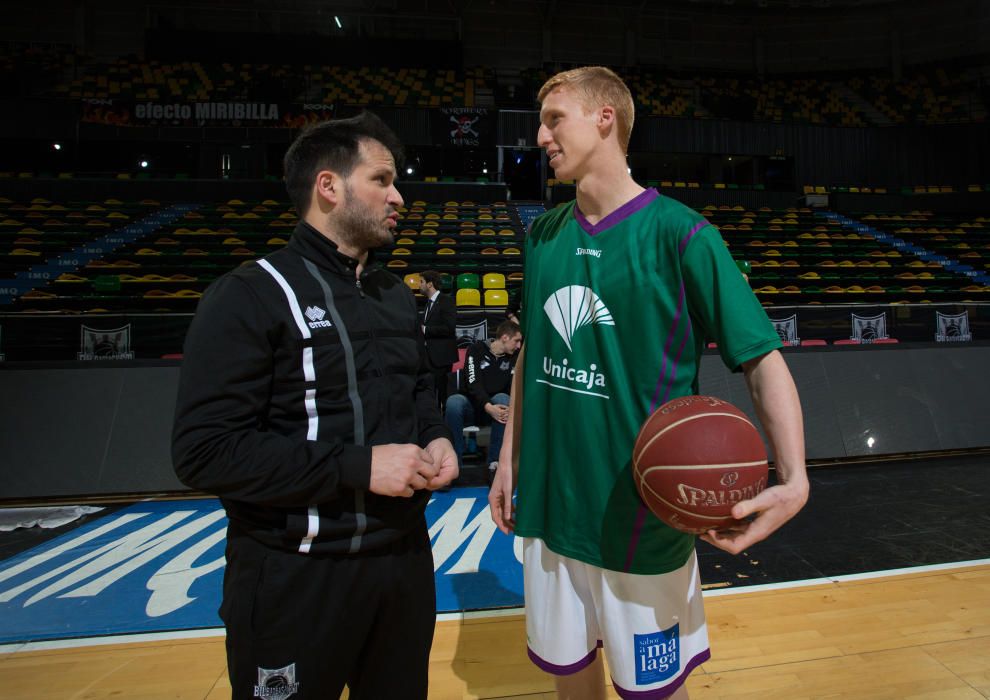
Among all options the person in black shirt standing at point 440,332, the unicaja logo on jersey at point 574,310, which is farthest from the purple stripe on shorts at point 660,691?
the person in black shirt standing at point 440,332

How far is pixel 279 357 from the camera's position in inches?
49.8

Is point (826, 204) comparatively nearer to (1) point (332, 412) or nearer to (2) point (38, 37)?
(1) point (332, 412)

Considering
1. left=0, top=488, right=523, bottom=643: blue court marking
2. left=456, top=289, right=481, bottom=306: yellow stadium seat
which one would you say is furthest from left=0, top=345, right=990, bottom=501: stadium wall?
left=456, top=289, right=481, bottom=306: yellow stadium seat

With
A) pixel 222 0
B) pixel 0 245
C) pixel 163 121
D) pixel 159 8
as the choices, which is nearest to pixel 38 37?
pixel 159 8

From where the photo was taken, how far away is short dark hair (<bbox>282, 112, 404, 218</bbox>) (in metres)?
1.39

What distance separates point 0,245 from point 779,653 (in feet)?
54.0

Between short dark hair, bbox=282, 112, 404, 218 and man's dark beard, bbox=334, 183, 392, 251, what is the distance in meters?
0.07

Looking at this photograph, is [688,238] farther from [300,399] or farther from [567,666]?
[567,666]

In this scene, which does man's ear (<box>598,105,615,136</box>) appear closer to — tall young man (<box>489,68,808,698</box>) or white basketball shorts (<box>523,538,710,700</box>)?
tall young man (<box>489,68,808,698</box>)

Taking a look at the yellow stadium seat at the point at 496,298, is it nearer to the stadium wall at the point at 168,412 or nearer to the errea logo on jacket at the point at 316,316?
the stadium wall at the point at 168,412

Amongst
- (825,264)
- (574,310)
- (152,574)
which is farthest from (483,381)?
(825,264)

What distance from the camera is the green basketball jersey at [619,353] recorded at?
1.30 m

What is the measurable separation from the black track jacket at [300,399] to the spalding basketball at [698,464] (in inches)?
23.8

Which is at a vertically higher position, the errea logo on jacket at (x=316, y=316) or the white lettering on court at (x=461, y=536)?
the errea logo on jacket at (x=316, y=316)
